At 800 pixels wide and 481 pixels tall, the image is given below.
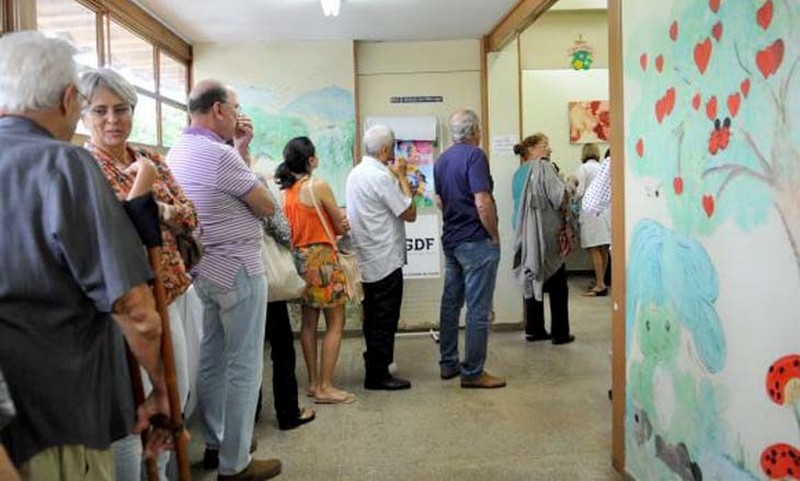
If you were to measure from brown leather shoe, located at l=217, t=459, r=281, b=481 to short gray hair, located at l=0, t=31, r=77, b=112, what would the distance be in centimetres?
174

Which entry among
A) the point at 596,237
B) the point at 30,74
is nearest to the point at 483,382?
the point at 30,74

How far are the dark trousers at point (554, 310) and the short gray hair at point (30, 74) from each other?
3761 millimetres

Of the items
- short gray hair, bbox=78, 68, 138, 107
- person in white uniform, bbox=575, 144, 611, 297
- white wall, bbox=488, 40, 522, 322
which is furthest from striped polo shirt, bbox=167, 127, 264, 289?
person in white uniform, bbox=575, 144, 611, 297

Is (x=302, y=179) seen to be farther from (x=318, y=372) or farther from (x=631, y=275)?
(x=631, y=275)

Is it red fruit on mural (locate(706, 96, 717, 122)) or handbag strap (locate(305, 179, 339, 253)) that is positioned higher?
red fruit on mural (locate(706, 96, 717, 122))

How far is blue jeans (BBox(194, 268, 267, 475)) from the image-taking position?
2457 millimetres

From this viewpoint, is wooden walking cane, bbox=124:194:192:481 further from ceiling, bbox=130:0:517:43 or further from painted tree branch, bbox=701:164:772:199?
ceiling, bbox=130:0:517:43

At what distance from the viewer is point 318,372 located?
379 cm

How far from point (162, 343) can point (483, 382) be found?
104 inches

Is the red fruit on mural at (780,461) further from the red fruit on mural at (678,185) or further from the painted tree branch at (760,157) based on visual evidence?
the red fruit on mural at (678,185)

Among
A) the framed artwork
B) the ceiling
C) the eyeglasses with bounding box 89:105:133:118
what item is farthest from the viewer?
the framed artwork

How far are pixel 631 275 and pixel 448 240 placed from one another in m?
1.56

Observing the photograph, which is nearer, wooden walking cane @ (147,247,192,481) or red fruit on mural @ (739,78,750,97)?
wooden walking cane @ (147,247,192,481)

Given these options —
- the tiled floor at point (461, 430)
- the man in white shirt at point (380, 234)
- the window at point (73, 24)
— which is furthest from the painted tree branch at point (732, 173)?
the window at point (73, 24)
